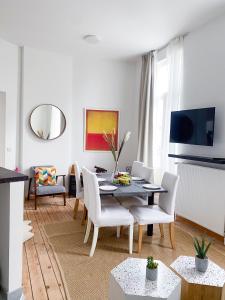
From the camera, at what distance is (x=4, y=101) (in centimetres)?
468

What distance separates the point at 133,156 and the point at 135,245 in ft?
9.86

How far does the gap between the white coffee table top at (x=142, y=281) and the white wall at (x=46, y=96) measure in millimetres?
3672

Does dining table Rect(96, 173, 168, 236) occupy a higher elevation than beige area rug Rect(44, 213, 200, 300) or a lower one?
higher

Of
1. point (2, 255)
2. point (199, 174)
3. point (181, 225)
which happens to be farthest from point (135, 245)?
point (2, 255)

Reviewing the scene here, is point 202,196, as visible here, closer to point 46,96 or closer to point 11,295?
point 11,295

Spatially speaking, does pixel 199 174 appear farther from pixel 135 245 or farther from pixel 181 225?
pixel 135 245

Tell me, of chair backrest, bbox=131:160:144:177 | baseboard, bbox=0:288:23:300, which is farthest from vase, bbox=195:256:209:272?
chair backrest, bbox=131:160:144:177

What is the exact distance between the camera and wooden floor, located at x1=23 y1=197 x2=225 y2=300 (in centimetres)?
214

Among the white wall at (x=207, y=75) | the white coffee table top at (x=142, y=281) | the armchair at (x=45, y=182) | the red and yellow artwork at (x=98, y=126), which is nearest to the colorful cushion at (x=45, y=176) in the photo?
the armchair at (x=45, y=182)

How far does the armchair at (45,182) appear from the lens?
4449 millimetres

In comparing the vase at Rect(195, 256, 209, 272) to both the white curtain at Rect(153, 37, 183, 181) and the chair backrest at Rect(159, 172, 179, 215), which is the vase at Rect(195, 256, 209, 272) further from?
the white curtain at Rect(153, 37, 183, 181)

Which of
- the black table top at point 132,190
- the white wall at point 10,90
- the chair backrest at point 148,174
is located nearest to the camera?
the black table top at point 132,190

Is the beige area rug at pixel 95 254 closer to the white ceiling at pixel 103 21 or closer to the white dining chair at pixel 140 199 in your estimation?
the white dining chair at pixel 140 199

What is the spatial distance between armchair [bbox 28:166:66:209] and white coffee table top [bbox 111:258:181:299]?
284 centimetres
